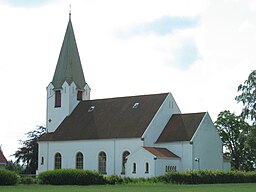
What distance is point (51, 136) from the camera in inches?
3236

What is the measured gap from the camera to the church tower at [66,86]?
276 ft

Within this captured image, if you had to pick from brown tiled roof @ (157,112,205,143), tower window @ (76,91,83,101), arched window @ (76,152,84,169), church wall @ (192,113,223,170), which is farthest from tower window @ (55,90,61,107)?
church wall @ (192,113,223,170)

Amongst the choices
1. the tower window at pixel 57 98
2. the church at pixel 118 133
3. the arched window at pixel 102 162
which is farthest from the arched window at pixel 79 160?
the tower window at pixel 57 98

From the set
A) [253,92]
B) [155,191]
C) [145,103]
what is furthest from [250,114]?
[155,191]

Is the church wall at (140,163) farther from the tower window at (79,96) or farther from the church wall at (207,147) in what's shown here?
the tower window at (79,96)

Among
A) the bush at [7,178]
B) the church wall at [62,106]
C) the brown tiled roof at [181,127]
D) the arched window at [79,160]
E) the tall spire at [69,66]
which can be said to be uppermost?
the tall spire at [69,66]

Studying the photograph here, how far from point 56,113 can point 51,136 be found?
13.7 ft

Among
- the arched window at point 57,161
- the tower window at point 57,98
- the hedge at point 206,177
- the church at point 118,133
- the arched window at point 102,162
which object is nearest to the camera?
→ the hedge at point 206,177

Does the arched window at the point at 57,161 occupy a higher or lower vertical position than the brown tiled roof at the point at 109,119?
lower

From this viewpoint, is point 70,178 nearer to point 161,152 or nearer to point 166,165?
point 166,165

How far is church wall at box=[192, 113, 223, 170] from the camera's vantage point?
71.1m

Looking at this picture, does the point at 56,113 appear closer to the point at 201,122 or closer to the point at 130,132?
the point at 130,132

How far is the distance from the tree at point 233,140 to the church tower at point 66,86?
19.5 m

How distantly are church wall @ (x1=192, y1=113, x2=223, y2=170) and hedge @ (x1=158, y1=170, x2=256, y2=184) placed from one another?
8530 mm
